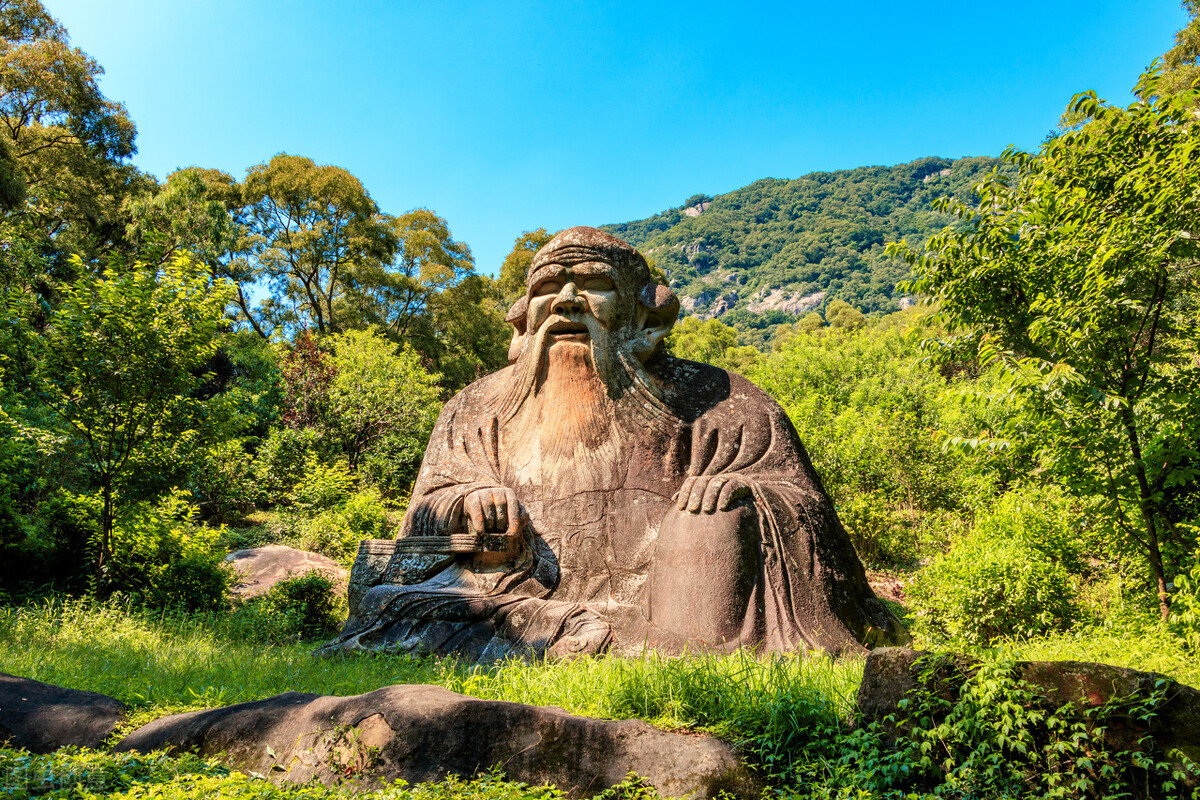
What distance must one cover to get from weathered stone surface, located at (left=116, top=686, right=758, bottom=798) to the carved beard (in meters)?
2.88

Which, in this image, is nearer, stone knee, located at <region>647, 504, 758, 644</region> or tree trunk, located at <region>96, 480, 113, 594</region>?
stone knee, located at <region>647, 504, 758, 644</region>

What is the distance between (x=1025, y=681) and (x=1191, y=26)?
16.8 metres

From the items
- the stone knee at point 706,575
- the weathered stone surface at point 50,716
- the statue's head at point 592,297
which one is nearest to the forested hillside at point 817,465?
the weathered stone surface at point 50,716

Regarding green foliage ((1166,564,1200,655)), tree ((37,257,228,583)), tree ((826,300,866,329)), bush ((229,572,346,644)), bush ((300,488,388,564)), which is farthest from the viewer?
tree ((826,300,866,329))

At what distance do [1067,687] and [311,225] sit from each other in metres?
24.2

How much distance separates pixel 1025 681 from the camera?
254cm

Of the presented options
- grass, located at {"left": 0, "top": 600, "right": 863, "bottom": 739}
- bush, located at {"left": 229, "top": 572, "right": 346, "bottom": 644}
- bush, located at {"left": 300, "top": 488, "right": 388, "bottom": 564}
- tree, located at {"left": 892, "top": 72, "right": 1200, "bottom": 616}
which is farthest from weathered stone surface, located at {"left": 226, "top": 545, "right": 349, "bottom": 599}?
tree, located at {"left": 892, "top": 72, "right": 1200, "bottom": 616}

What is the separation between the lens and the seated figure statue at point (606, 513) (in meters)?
4.68

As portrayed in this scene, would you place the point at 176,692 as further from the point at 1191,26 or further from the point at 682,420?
the point at 1191,26

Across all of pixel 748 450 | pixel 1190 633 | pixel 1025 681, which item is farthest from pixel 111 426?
pixel 1190 633

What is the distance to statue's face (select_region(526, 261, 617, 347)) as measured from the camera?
568 centimetres

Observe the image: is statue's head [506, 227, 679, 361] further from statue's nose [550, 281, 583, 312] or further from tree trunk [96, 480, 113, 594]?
tree trunk [96, 480, 113, 594]

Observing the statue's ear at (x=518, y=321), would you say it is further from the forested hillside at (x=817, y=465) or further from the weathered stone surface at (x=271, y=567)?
the weathered stone surface at (x=271, y=567)

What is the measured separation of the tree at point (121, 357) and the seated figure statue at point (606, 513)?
334 centimetres
